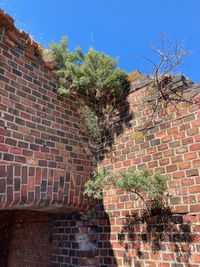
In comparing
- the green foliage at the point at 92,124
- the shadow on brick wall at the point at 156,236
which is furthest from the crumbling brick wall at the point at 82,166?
the green foliage at the point at 92,124

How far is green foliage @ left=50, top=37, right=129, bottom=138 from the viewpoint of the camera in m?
3.39

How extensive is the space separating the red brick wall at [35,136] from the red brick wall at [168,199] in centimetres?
48

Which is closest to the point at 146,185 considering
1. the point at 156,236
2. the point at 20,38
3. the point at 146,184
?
the point at 146,184

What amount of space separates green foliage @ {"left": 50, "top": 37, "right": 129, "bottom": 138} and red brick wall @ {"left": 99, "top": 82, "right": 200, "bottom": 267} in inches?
13.3

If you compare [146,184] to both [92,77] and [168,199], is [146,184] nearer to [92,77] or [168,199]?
[168,199]

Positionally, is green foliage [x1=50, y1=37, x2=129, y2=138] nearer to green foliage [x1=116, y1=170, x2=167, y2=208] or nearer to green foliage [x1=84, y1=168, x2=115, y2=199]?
green foliage [x1=84, y1=168, x2=115, y2=199]

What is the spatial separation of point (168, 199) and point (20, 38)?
2.64 meters

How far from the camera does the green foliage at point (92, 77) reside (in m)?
3.39

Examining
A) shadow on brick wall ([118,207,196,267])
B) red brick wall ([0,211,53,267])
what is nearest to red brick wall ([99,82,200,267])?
shadow on brick wall ([118,207,196,267])

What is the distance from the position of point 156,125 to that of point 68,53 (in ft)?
5.43

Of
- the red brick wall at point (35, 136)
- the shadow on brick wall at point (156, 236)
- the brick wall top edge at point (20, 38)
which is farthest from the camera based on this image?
the brick wall top edge at point (20, 38)

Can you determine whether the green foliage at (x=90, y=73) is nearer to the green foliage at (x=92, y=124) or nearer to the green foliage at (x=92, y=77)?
the green foliage at (x=92, y=77)

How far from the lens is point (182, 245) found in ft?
7.88

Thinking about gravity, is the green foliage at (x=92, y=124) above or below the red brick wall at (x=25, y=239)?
above
